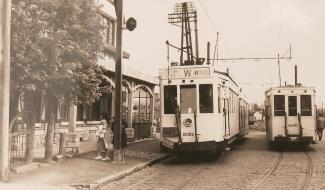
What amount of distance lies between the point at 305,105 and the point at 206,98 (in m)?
6.58

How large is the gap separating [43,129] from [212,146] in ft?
29.2

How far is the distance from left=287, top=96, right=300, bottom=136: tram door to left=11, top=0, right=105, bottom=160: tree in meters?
9.24

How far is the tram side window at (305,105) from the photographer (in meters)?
20.1

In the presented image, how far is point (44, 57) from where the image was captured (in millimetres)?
12492

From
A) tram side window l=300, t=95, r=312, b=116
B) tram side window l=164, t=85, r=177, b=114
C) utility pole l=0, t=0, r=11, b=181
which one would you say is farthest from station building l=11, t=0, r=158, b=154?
tram side window l=300, t=95, r=312, b=116

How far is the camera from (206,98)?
15633mm

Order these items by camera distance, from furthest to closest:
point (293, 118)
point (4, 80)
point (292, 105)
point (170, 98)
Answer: point (292, 105), point (293, 118), point (170, 98), point (4, 80)

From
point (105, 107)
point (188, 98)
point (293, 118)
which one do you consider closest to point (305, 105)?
point (293, 118)

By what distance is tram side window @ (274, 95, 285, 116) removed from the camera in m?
20.5

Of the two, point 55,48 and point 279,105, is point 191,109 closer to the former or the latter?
point 55,48

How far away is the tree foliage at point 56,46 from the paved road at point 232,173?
3314 mm

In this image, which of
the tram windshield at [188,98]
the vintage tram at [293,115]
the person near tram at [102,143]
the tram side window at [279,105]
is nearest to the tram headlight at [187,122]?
the tram windshield at [188,98]

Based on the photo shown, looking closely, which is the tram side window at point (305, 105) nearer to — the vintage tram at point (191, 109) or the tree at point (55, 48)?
the vintage tram at point (191, 109)

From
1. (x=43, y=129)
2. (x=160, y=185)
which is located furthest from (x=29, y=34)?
(x=43, y=129)
